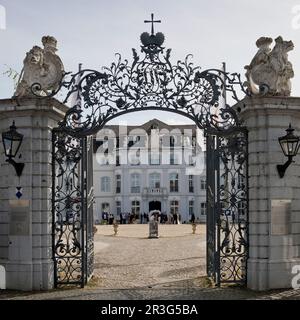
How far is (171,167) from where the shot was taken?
59.2m

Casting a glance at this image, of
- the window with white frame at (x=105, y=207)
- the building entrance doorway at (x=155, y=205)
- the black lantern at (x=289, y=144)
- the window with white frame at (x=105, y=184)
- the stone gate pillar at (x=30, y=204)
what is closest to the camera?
the black lantern at (x=289, y=144)

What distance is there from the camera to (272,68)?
431 inches

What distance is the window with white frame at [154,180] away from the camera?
5966 cm

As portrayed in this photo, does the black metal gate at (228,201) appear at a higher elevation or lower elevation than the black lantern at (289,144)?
lower

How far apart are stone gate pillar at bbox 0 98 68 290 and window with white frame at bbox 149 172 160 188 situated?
4883 centimetres

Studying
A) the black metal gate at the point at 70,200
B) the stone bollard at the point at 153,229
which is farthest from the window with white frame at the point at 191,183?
the black metal gate at the point at 70,200

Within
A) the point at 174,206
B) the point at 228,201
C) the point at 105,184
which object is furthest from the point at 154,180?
the point at 228,201

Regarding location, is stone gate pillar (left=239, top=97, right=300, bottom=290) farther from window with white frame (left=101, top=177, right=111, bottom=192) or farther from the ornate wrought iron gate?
window with white frame (left=101, top=177, right=111, bottom=192)

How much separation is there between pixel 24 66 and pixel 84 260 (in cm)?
416

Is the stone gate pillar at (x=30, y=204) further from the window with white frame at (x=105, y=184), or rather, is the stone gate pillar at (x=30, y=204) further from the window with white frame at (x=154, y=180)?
the window with white frame at (x=105, y=184)

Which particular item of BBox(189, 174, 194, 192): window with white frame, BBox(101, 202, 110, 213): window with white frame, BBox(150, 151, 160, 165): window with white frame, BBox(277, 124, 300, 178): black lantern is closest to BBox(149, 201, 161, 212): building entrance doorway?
BBox(189, 174, 194, 192): window with white frame

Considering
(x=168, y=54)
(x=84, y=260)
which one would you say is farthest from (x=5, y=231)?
(x=168, y=54)

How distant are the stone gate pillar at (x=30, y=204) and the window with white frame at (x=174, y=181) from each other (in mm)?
48698

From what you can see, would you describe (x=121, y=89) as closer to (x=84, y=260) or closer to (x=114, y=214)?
(x=84, y=260)
